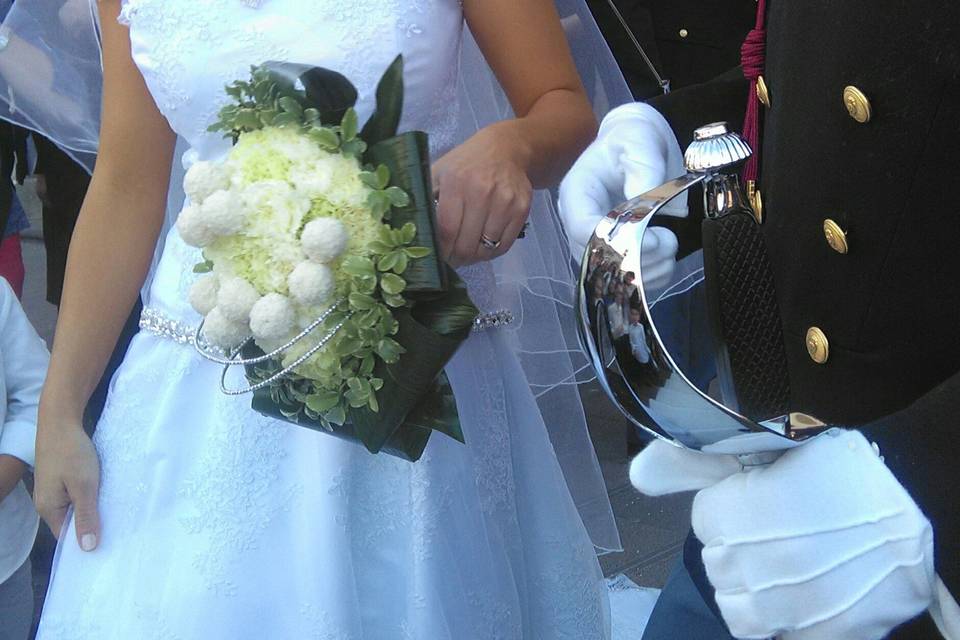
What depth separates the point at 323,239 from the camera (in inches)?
38.2

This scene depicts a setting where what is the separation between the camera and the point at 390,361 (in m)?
1.02

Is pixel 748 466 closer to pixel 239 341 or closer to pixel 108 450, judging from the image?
pixel 239 341

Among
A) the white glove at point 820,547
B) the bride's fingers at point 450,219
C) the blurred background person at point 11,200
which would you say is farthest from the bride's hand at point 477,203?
the blurred background person at point 11,200

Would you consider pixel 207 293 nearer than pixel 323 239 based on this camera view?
No

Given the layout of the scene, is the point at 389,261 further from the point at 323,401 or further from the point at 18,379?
the point at 18,379

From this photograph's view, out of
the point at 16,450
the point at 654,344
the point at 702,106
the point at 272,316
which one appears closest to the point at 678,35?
the point at 702,106

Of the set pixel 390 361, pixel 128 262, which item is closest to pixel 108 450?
pixel 128 262

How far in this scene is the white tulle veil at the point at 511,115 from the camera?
1722 mm

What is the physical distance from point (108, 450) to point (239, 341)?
1.59 feet

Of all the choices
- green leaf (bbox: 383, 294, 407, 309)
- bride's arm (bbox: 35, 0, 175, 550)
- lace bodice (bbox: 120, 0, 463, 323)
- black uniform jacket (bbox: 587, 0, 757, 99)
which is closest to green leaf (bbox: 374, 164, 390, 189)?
green leaf (bbox: 383, 294, 407, 309)

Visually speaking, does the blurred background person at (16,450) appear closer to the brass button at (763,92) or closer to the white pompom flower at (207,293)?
the white pompom flower at (207,293)

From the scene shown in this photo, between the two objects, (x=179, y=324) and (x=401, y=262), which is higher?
(x=401, y=262)

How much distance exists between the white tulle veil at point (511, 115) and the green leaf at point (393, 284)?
0.68 m

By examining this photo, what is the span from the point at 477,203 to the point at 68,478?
0.69 m
